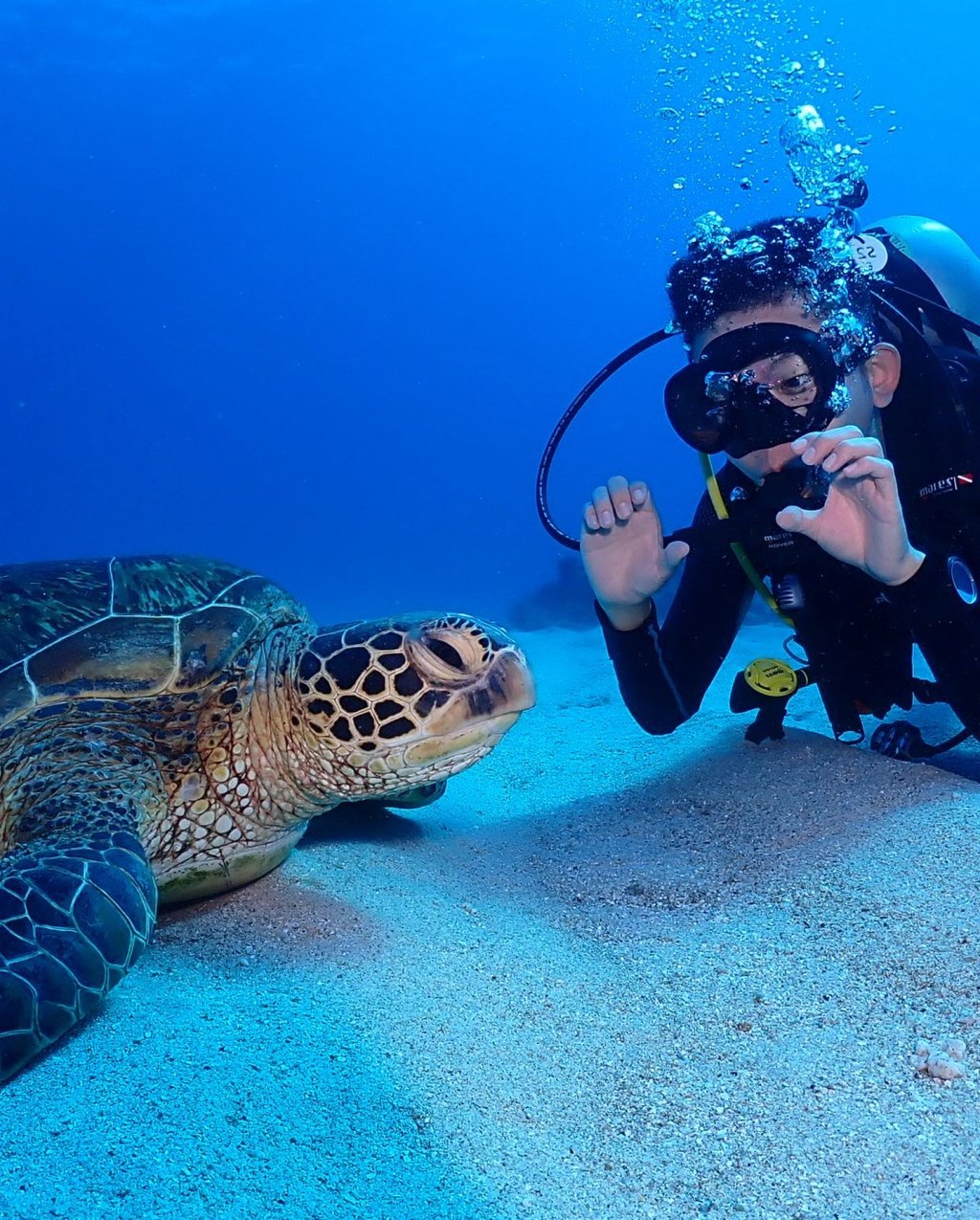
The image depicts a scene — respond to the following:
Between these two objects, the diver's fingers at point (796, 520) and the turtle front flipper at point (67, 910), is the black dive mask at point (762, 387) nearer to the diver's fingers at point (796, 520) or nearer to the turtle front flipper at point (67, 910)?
the diver's fingers at point (796, 520)

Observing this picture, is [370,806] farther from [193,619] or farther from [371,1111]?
[371,1111]

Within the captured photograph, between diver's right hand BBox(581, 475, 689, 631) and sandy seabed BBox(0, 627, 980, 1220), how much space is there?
2.72 ft

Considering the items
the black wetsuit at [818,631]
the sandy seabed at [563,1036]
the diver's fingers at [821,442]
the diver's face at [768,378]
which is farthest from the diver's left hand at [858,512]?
the sandy seabed at [563,1036]

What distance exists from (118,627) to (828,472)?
81.2 inches

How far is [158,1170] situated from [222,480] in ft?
300

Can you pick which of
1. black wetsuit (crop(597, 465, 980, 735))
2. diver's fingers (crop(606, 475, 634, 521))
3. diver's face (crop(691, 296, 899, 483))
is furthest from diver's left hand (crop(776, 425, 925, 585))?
diver's fingers (crop(606, 475, 634, 521))

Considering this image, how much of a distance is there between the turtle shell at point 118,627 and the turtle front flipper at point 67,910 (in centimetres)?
36

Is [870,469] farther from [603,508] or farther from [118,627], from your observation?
[118,627]

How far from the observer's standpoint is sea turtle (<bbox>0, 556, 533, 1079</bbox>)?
1937 millimetres

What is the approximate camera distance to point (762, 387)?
86.7 inches

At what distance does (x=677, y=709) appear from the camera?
307cm

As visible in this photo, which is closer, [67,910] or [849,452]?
[67,910]

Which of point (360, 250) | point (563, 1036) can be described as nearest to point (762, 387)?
point (563, 1036)

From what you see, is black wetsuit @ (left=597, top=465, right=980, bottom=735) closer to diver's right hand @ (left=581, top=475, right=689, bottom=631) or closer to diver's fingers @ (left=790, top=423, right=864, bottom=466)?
diver's right hand @ (left=581, top=475, right=689, bottom=631)
